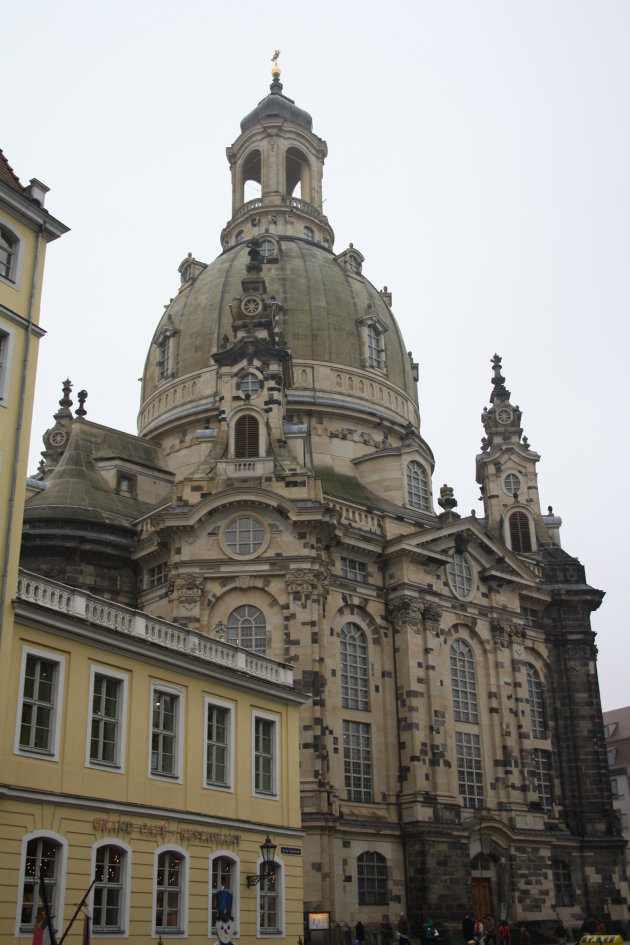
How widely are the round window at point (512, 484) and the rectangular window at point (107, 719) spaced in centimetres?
4050

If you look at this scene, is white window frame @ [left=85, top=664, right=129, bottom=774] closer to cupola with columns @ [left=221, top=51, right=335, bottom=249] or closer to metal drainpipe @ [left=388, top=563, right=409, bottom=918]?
metal drainpipe @ [left=388, top=563, right=409, bottom=918]

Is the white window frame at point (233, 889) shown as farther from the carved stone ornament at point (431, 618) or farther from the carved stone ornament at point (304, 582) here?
the carved stone ornament at point (431, 618)

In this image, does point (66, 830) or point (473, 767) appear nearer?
point (66, 830)

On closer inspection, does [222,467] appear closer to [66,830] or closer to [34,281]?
[34,281]

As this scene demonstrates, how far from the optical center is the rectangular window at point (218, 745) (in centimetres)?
2839

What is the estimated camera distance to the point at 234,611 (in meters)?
45.6

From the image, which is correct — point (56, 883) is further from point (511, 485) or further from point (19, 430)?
point (511, 485)

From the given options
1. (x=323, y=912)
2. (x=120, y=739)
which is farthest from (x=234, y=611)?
(x=120, y=739)

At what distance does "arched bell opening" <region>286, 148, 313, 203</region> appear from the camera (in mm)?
77125

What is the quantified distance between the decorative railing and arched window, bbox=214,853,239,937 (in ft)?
16.6

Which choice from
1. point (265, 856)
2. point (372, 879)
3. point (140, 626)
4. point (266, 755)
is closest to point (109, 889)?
point (265, 856)

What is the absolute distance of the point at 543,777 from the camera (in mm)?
53938

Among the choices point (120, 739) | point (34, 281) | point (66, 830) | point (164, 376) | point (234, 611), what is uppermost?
point (164, 376)

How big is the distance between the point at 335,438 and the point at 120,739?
34.6 metres
